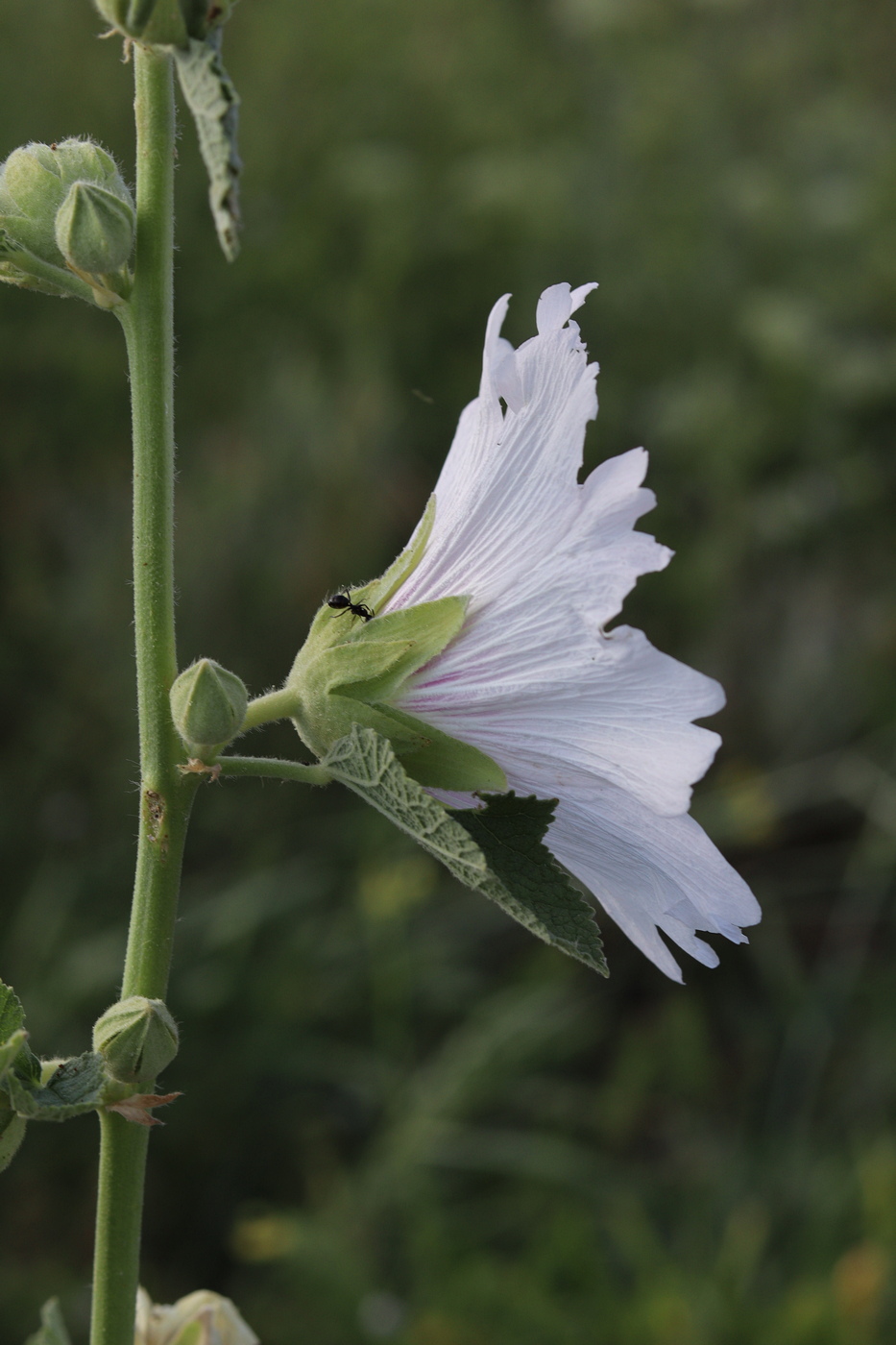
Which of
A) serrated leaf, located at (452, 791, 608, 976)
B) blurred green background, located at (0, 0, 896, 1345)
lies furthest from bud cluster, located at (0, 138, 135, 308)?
blurred green background, located at (0, 0, 896, 1345)

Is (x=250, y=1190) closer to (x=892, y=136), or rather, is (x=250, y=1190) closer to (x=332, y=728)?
(x=332, y=728)

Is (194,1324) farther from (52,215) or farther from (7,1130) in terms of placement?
(52,215)

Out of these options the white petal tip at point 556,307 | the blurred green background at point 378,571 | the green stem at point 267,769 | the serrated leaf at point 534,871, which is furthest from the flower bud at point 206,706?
the blurred green background at point 378,571

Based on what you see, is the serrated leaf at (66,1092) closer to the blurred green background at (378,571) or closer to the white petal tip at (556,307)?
the white petal tip at (556,307)

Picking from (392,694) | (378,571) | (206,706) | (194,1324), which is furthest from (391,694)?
(378,571)

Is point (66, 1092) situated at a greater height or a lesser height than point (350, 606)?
lesser
